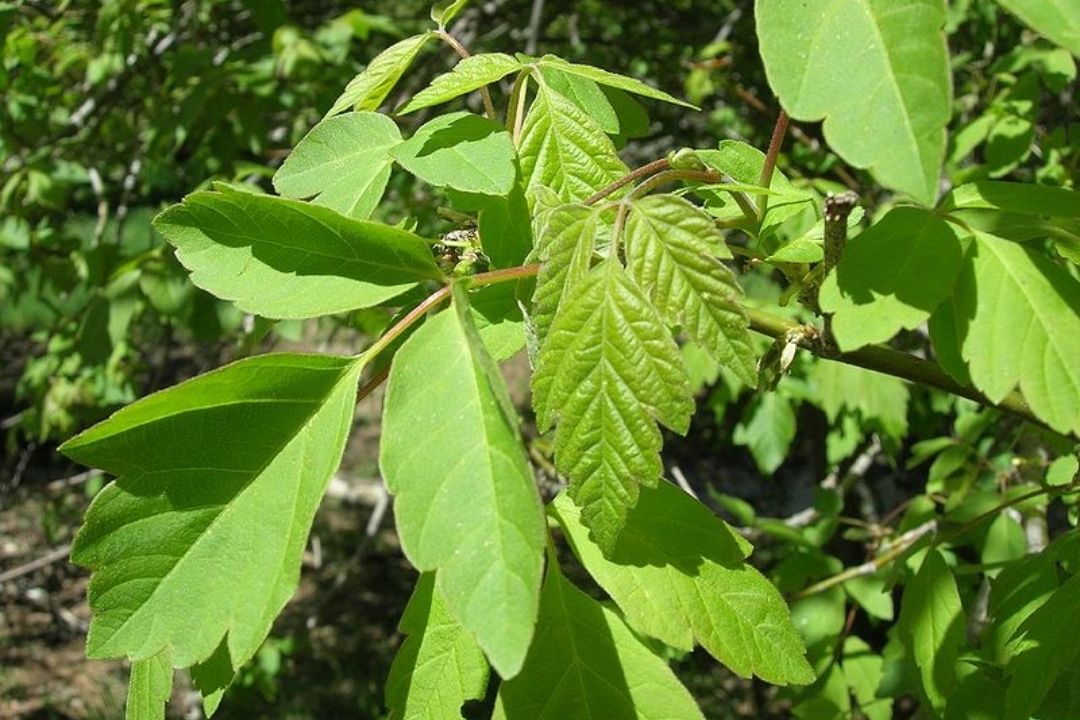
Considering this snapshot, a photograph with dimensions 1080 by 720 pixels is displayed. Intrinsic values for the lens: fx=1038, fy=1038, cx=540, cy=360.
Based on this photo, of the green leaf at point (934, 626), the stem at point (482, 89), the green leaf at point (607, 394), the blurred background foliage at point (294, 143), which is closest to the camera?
the green leaf at point (607, 394)

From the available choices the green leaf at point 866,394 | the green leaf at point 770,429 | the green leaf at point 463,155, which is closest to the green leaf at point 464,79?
the green leaf at point 463,155

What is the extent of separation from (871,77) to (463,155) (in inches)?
16.8

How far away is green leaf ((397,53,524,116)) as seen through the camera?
3.63 feet

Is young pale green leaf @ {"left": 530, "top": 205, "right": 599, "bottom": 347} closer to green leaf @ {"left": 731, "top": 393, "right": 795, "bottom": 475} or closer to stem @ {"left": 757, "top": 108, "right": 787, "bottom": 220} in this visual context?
stem @ {"left": 757, "top": 108, "right": 787, "bottom": 220}

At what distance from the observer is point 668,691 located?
1.03 metres

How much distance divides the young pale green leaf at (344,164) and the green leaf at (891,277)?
1.65 feet

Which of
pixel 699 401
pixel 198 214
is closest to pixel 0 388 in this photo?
pixel 699 401

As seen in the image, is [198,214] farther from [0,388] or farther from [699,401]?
[0,388]

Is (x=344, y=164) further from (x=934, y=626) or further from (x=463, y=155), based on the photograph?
(x=934, y=626)

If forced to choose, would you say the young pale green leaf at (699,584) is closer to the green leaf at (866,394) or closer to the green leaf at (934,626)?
the green leaf at (934,626)

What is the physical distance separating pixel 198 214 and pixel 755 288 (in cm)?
528

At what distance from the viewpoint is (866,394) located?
3.23 meters

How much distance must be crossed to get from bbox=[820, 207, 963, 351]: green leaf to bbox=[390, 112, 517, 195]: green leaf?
1.11 feet

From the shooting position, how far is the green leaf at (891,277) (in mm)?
915
